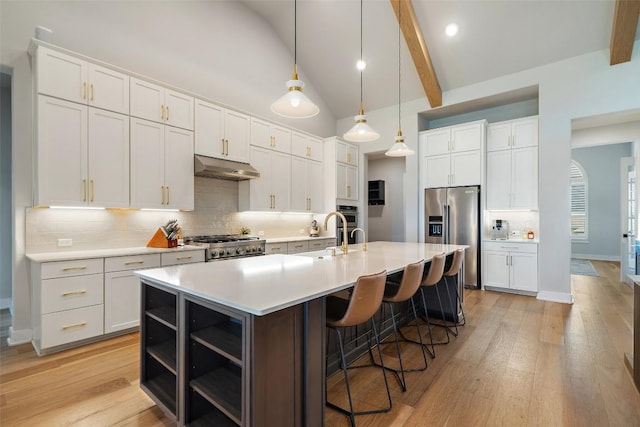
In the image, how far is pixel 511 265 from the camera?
4840mm

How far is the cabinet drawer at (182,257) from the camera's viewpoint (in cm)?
335

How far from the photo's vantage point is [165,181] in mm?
3600

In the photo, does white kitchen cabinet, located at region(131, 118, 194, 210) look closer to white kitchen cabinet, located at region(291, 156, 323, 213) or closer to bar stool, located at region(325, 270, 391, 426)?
white kitchen cabinet, located at region(291, 156, 323, 213)

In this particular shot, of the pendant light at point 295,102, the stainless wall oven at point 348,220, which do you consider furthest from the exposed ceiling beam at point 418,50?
the pendant light at point 295,102

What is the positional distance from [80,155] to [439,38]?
5.06m

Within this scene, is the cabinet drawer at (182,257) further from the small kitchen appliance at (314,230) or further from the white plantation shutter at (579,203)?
the white plantation shutter at (579,203)

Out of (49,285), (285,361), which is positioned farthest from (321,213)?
(285,361)

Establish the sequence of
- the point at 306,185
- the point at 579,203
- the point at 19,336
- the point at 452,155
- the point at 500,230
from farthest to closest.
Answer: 1. the point at 579,203
2. the point at 306,185
3. the point at 452,155
4. the point at 500,230
5. the point at 19,336

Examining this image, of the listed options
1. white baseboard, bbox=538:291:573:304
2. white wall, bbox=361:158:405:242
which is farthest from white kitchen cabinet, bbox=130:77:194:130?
white baseboard, bbox=538:291:573:304

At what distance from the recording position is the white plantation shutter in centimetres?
827

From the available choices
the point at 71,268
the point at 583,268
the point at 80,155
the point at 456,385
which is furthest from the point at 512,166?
the point at 71,268

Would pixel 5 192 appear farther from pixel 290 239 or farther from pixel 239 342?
pixel 239 342

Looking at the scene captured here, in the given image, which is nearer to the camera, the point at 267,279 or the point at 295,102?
the point at 267,279

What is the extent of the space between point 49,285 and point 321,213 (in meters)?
4.16
